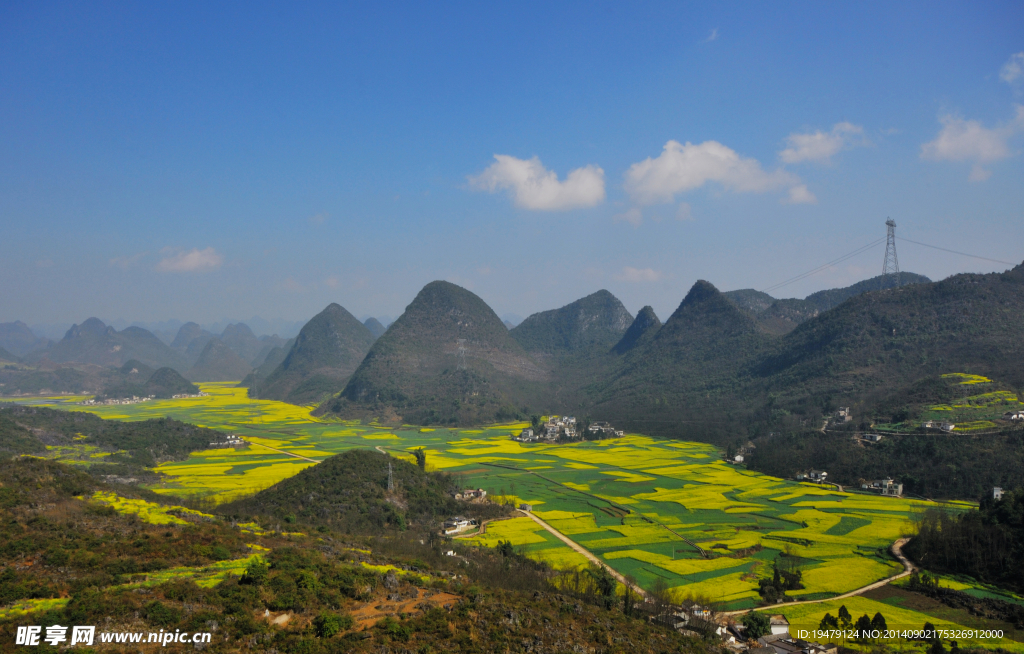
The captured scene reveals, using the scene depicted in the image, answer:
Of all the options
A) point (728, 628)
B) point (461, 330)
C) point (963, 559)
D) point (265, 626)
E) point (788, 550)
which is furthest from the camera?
point (461, 330)

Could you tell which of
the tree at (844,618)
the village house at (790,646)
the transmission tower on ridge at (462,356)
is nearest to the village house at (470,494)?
the village house at (790,646)

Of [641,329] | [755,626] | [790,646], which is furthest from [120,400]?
[790,646]

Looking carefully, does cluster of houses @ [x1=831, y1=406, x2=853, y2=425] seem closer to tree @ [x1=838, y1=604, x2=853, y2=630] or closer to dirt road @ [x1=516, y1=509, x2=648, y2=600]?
dirt road @ [x1=516, y1=509, x2=648, y2=600]

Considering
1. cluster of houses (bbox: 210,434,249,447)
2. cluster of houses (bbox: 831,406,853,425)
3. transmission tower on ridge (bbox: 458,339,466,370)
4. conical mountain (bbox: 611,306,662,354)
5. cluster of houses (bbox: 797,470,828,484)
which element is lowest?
cluster of houses (bbox: 210,434,249,447)

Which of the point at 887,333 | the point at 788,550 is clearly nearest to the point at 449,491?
the point at 788,550

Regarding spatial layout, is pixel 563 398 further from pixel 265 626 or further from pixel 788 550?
pixel 265 626

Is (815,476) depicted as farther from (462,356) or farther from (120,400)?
(120,400)

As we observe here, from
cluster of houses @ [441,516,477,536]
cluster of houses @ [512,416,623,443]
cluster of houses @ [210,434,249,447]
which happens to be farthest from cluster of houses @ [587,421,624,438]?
cluster of houses @ [210,434,249,447]
